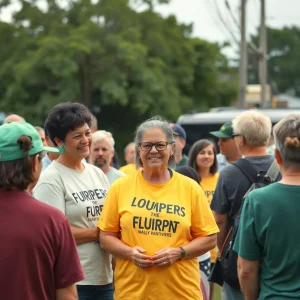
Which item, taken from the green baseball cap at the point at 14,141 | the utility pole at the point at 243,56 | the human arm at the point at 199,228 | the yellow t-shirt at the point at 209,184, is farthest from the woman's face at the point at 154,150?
the utility pole at the point at 243,56

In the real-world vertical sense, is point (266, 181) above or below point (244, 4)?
below

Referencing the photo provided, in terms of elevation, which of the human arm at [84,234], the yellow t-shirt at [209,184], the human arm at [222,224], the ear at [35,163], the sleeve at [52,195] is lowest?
the yellow t-shirt at [209,184]

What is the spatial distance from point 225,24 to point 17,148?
2738cm

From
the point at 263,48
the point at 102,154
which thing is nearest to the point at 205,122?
the point at 102,154

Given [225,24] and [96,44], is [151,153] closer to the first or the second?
[225,24]

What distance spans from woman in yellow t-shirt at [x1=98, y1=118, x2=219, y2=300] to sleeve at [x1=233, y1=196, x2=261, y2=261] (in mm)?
754

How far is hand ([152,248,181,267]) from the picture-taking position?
5.05m

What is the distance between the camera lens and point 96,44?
36.0 metres

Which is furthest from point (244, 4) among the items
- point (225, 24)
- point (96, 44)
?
point (96, 44)

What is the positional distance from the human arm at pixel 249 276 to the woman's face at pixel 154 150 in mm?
1064

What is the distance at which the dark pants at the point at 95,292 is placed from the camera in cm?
543

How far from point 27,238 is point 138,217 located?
1476 millimetres

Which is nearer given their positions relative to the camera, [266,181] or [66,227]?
[66,227]

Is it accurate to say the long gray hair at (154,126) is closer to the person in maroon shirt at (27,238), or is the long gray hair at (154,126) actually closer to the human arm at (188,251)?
the human arm at (188,251)
